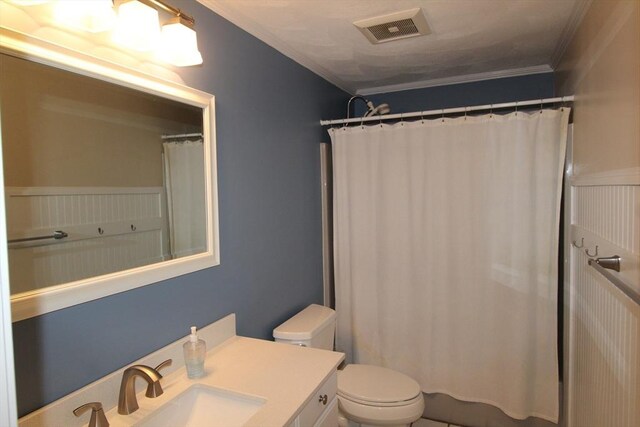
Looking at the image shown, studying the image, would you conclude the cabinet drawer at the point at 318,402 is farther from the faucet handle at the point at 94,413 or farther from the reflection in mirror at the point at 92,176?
the reflection in mirror at the point at 92,176

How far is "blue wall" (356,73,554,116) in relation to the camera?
8.58ft

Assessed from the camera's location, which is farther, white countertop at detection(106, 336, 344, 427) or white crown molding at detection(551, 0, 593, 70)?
white crown molding at detection(551, 0, 593, 70)

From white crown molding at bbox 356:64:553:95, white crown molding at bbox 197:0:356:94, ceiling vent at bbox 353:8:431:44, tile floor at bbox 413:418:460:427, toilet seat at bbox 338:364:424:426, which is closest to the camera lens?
white crown molding at bbox 197:0:356:94

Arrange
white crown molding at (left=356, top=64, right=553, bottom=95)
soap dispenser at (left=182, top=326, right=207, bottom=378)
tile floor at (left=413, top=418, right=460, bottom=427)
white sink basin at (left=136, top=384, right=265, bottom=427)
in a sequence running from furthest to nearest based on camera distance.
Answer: white crown molding at (left=356, top=64, right=553, bottom=95) < tile floor at (left=413, top=418, right=460, bottom=427) < soap dispenser at (left=182, top=326, right=207, bottom=378) < white sink basin at (left=136, top=384, right=265, bottom=427)

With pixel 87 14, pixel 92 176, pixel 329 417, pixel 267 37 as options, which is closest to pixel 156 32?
pixel 87 14

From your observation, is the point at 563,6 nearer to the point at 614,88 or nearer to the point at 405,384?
the point at 614,88

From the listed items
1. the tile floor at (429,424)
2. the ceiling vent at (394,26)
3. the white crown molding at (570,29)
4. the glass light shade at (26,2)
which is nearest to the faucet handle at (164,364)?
the glass light shade at (26,2)

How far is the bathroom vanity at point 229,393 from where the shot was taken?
3.59 ft

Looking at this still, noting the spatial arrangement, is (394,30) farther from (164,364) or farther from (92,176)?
(164,364)

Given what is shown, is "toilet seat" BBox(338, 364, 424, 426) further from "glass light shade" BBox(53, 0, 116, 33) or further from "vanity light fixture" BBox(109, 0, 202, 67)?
"glass light shade" BBox(53, 0, 116, 33)

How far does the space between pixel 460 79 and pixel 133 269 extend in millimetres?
2473

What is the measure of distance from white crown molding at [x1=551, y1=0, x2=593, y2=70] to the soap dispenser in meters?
2.01

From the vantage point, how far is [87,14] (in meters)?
1.07

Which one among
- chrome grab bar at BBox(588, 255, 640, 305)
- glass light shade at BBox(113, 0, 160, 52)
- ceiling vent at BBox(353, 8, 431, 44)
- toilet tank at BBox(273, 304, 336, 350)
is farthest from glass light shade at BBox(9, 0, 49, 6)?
chrome grab bar at BBox(588, 255, 640, 305)
